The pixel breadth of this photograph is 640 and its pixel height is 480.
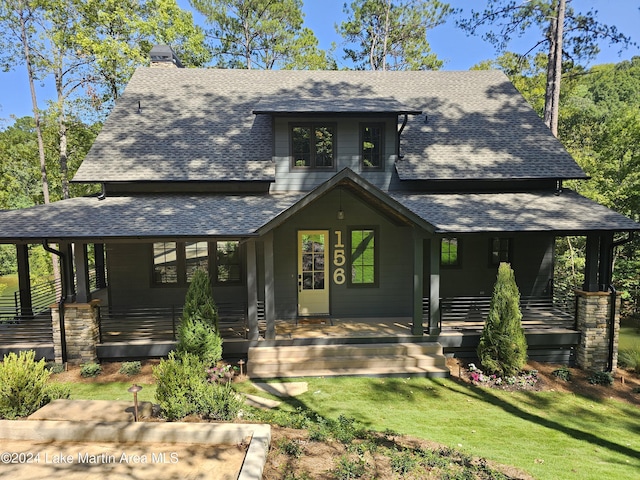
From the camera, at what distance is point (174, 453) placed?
485 centimetres

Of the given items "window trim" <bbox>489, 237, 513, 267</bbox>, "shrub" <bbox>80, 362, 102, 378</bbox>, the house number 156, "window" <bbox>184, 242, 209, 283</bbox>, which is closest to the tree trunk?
"window trim" <bbox>489, 237, 513, 267</bbox>

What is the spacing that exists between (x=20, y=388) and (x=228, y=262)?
567 centimetres

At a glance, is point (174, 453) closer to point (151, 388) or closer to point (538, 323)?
point (151, 388)

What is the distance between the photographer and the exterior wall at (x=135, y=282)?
34.0 feet

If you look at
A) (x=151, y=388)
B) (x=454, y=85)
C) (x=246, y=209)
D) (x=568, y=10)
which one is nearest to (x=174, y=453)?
(x=151, y=388)

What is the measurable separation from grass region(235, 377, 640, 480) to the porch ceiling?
3.44m

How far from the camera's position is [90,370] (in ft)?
Result: 26.9

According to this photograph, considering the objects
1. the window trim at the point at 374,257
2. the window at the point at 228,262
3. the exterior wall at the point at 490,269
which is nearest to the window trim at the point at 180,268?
the window at the point at 228,262

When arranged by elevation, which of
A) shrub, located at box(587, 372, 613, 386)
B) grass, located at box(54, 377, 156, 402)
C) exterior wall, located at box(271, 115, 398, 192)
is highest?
exterior wall, located at box(271, 115, 398, 192)

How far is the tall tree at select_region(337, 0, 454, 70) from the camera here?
26.8 m

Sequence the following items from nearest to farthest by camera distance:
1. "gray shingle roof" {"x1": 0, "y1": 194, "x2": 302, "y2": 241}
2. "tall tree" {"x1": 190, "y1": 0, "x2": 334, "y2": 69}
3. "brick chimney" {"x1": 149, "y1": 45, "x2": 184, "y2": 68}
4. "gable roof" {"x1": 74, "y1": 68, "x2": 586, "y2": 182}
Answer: "gray shingle roof" {"x1": 0, "y1": 194, "x2": 302, "y2": 241} → "gable roof" {"x1": 74, "y1": 68, "x2": 586, "y2": 182} → "brick chimney" {"x1": 149, "y1": 45, "x2": 184, "y2": 68} → "tall tree" {"x1": 190, "y1": 0, "x2": 334, "y2": 69}

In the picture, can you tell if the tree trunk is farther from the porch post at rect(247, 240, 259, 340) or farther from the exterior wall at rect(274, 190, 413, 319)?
the porch post at rect(247, 240, 259, 340)

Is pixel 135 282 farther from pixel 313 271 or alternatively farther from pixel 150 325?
Result: pixel 313 271

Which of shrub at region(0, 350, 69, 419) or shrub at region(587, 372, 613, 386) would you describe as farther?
shrub at region(587, 372, 613, 386)
